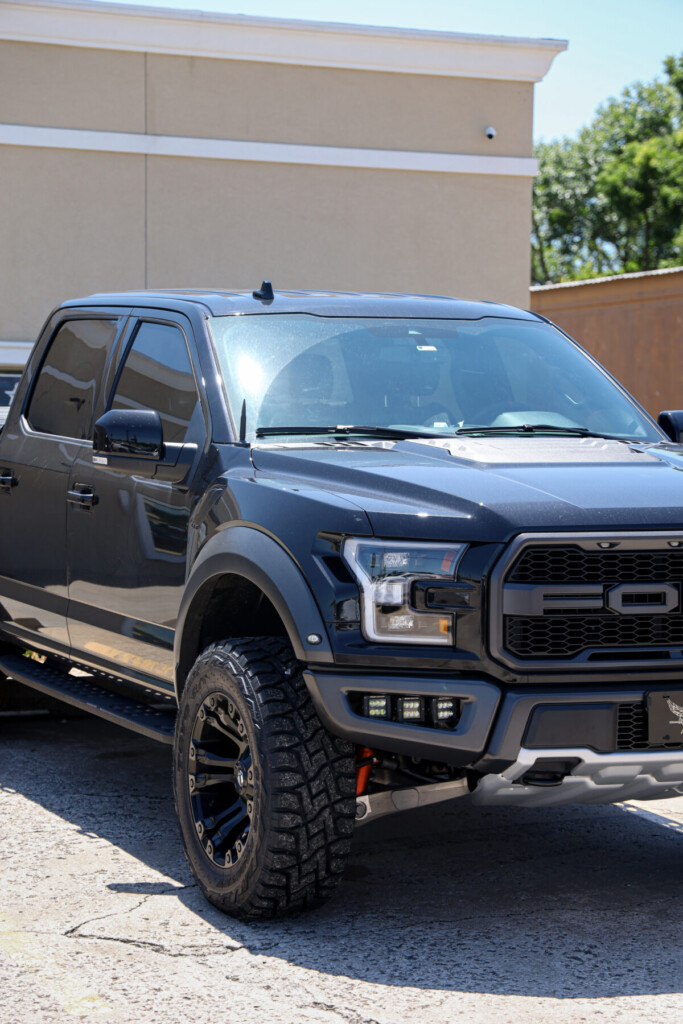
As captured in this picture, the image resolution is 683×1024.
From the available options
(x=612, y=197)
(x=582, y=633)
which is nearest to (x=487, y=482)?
(x=582, y=633)

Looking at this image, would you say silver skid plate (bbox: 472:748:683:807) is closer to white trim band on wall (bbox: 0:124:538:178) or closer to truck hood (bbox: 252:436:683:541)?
truck hood (bbox: 252:436:683:541)

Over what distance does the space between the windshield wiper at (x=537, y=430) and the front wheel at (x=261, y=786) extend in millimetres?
1162

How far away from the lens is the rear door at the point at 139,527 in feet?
16.1

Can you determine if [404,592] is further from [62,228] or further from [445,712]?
[62,228]

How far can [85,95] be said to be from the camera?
16406 mm

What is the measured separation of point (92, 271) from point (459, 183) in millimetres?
4812

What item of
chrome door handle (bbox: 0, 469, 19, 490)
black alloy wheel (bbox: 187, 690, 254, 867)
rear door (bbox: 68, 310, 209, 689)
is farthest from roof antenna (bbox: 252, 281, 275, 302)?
black alloy wheel (bbox: 187, 690, 254, 867)

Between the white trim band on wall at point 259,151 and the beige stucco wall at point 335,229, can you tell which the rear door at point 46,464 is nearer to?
the white trim band on wall at point 259,151

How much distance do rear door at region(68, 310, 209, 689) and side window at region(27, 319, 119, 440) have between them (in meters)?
0.20

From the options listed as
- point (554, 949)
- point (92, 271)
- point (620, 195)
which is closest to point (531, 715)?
point (554, 949)

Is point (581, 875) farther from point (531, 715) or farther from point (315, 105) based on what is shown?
point (315, 105)

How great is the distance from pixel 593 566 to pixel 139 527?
1867mm

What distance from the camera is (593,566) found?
12.8 feet

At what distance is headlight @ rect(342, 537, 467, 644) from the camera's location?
12.7 ft
